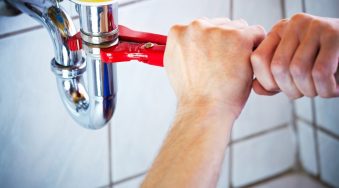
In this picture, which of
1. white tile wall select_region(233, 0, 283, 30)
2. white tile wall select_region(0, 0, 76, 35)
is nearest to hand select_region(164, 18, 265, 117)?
white tile wall select_region(0, 0, 76, 35)

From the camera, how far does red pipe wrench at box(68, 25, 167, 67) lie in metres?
0.50

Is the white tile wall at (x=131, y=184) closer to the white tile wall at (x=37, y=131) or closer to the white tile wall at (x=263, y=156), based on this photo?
the white tile wall at (x=37, y=131)

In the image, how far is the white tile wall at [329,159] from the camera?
91cm

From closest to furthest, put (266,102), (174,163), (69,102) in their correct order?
1. (174,163)
2. (69,102)
3. (266,102)

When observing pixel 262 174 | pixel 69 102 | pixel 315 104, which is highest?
pixel 69 102

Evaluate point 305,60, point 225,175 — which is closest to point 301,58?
point 305,60

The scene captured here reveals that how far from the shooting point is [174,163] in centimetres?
47

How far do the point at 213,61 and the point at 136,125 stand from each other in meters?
0.27

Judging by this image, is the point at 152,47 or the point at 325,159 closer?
the point at 152,47

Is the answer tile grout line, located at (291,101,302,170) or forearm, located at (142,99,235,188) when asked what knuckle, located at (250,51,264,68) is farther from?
tile grout line, located at (291,101,302,170)

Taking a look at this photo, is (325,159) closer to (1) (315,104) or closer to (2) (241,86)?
(1) (315,104)

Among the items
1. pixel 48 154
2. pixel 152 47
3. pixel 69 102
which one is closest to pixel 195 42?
pixel 152 47

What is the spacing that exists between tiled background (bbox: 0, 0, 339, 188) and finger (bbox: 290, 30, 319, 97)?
0.88 ft

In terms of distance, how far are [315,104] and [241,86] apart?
45cm
